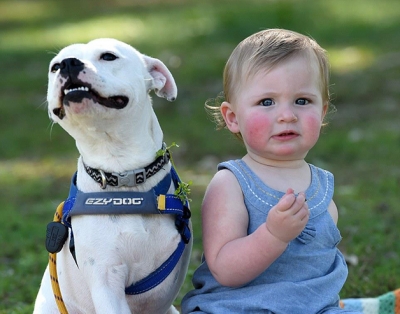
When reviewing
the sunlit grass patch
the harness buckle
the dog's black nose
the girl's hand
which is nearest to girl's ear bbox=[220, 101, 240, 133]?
the harness buckle

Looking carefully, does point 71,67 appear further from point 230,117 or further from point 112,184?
point 230,117

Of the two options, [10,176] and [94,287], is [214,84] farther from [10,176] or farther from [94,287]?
[94,287]

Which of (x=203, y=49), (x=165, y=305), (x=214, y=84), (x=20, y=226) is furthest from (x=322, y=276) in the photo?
(x=203, y=49)

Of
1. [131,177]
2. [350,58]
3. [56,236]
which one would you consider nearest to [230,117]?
[131,177]

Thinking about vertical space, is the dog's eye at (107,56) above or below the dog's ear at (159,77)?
above

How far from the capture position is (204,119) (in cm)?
924

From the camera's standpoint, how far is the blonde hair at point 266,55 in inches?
128

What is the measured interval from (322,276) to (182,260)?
0.60 meters

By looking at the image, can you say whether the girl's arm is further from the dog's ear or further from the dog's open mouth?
the dog's open mouth

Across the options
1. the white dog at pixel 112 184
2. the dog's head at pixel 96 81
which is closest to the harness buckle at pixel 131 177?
the white dog at pixel 112 184

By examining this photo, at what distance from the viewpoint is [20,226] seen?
6.03 meters

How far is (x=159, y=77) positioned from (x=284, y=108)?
0.59 metres

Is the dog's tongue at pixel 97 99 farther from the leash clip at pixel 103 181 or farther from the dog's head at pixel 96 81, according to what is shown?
the leash clip at pixel 103 181

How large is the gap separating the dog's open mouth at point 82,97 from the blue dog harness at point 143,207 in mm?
366
